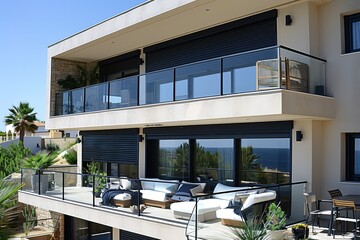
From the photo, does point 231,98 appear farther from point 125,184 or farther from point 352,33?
point 125,184

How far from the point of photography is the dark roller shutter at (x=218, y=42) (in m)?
11.9

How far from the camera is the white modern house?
1017 centimetres

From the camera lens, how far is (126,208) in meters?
11.8

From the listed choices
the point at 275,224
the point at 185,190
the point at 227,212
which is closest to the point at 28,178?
the point at 185,190

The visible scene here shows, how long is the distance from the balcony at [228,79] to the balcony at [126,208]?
8.33 ft

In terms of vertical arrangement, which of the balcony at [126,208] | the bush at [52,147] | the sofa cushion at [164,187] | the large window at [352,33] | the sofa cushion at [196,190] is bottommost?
the balcony at [126,208]

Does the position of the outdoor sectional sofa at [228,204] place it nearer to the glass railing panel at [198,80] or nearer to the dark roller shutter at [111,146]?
the glass railing panel at [198,80]

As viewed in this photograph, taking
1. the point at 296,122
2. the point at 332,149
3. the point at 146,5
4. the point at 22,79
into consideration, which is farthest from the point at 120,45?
the point at 22,79

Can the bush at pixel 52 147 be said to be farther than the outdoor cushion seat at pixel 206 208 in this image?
Yes

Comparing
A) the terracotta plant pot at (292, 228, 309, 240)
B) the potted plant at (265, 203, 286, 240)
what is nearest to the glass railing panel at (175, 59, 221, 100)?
the potted plant at (265, 203, 286, 240)

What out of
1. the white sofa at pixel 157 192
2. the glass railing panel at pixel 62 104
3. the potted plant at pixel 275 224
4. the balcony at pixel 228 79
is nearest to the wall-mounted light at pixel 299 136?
the balcony at pixel 228 79

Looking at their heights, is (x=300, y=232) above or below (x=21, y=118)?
below

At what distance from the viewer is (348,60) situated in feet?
34.7

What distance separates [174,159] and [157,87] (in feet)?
11.3
